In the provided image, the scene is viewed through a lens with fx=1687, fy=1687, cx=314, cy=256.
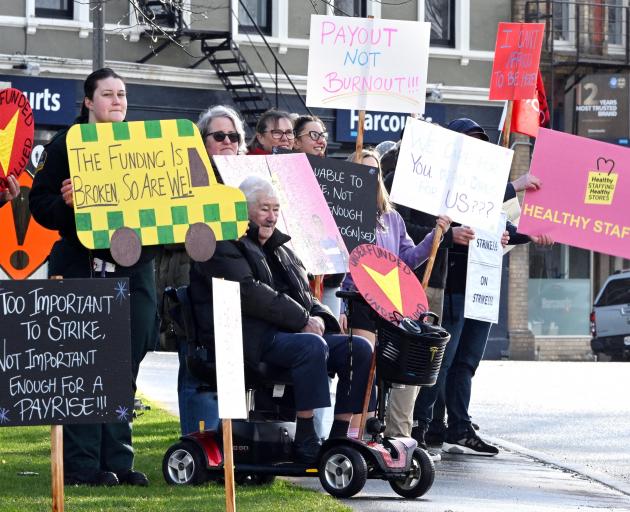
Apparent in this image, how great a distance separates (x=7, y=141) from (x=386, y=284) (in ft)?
6.62

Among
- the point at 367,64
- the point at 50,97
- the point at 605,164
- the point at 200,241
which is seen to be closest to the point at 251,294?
the point at 200,241

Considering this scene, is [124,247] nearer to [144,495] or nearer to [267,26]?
[144,495]

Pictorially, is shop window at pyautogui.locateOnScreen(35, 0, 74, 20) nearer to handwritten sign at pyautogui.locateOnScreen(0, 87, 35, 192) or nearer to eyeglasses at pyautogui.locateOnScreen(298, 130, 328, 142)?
eyeglasses at pyautogui.locateOnScreen(298, 130, 328, 142)

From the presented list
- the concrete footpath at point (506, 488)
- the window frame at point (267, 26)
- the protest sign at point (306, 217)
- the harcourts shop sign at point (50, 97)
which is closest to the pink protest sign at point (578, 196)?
the concrete footpath at point (506, 488)

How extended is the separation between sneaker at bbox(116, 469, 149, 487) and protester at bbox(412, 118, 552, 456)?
263 centimetres

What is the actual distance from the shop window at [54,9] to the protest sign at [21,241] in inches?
541

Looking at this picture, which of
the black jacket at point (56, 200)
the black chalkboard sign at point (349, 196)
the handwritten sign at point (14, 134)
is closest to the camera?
the black jacket at point (56, 200)

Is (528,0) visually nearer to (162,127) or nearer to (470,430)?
(470,430)

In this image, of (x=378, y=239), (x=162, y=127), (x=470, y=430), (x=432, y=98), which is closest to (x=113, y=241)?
(x=162, y=127)

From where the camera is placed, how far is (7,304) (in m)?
6.76

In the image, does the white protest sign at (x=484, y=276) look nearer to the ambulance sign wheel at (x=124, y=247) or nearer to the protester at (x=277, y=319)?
the protester at (x=277, y=319)

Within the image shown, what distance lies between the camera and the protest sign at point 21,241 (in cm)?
1242

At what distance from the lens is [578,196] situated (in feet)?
34.9

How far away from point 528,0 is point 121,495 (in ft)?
78.7
